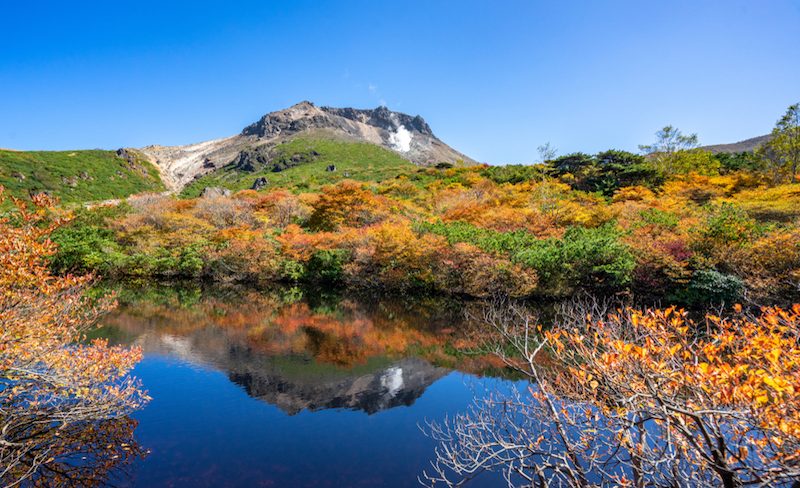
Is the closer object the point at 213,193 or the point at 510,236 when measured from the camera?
the point at 510,236

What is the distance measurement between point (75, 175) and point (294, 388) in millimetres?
95534

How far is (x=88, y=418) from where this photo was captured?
422 inches

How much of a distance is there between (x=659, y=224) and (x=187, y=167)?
146m

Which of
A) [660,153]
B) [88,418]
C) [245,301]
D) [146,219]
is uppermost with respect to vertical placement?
[660,153]

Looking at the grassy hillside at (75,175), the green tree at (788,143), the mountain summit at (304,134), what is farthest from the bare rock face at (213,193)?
the green tree at (788,143)

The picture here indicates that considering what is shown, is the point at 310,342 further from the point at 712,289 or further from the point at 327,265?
the point at 712,289

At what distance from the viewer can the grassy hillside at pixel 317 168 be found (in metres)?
83.8

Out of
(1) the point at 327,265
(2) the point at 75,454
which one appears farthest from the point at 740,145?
(2) the point at 75,454

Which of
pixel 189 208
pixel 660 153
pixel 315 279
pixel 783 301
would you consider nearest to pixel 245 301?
pixel 315 279

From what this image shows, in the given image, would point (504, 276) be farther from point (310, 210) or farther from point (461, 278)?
point (310, 210)

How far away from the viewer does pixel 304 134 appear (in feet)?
439

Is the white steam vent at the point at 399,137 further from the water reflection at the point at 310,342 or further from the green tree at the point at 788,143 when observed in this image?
the water reflection at the point at 310,342

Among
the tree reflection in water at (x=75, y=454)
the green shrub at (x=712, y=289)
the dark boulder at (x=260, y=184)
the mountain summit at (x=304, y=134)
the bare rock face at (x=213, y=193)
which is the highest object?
the mountain summit at (x=304, y=134)

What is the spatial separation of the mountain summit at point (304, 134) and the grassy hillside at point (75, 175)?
1649 cm
